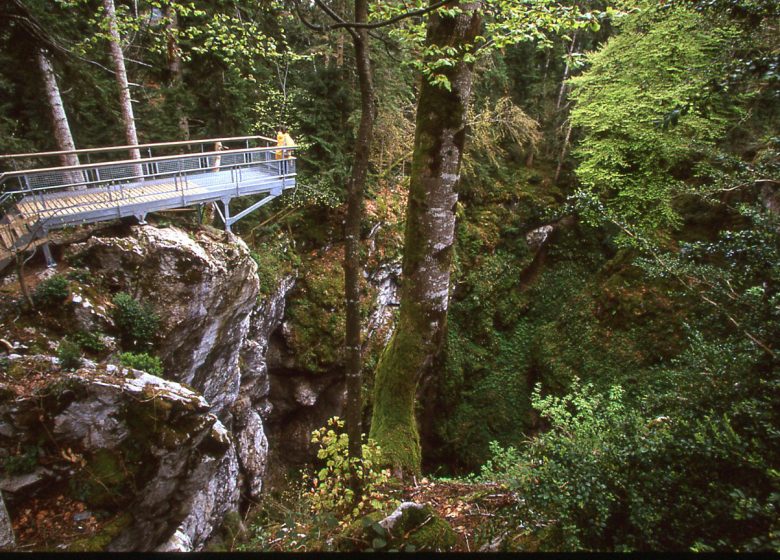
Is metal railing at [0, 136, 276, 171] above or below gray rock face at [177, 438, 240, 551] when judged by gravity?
above

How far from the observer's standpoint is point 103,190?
7102mm

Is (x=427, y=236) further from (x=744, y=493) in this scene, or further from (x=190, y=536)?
(x=190, y=536)

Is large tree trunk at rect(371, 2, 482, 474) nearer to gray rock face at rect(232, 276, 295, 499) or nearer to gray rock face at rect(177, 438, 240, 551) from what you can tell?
gray rock face at rect(177, 438, 240, 551)

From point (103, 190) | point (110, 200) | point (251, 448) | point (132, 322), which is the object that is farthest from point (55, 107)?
point (251, 448)

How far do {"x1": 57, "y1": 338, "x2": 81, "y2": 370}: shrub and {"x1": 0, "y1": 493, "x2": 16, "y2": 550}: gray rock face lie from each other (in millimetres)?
1461

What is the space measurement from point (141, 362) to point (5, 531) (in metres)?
2.08

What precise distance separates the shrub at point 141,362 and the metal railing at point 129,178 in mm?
2781

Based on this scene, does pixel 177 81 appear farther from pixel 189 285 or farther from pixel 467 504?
pixel 467 504

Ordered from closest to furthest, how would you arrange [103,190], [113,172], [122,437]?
[122,437]
[103,190]
[113,172]

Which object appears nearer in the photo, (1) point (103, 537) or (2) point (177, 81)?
(1) point (103, 537)

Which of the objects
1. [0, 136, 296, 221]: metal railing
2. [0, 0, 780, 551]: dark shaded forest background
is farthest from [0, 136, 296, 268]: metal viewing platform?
[0, 0, 780, 551]: dark shaded forest background

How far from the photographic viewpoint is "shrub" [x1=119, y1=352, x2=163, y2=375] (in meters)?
5.13

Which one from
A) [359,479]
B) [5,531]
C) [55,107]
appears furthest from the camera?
[55,107]

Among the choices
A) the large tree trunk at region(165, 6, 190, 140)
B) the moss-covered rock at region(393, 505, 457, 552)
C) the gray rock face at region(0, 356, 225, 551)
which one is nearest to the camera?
the moss-covered rock at region(393, 505, 457, 552)
